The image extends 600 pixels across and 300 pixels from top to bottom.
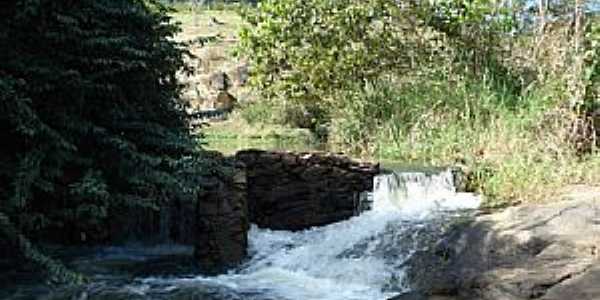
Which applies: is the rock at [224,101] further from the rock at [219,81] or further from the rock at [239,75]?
the rock at [239,75]

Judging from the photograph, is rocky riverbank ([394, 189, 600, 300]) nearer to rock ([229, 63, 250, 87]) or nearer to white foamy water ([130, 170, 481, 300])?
white foamy water ([130, 170, 481, 300])

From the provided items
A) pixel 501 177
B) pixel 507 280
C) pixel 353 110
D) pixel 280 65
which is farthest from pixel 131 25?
pixel 280 65

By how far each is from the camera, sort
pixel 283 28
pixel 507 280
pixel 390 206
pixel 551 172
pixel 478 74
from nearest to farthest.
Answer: pixel 507 280 < pixel 551 172 < pixel 390 206 < pixel 478 74 < pixel 283 28

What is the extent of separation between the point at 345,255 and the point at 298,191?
1.74 metres

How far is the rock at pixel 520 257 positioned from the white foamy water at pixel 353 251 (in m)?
0.38

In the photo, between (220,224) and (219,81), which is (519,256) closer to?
(220,224)

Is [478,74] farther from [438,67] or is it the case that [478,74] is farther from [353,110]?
[353,110]

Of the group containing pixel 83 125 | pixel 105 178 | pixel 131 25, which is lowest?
pixel 105 178

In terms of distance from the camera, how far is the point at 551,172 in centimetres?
936

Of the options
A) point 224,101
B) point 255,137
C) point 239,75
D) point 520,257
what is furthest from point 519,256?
point 239,75

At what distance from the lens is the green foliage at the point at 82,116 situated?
6.27m

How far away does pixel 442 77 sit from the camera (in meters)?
13.3

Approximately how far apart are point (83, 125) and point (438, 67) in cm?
808

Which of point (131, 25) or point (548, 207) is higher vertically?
point (131, 25)
